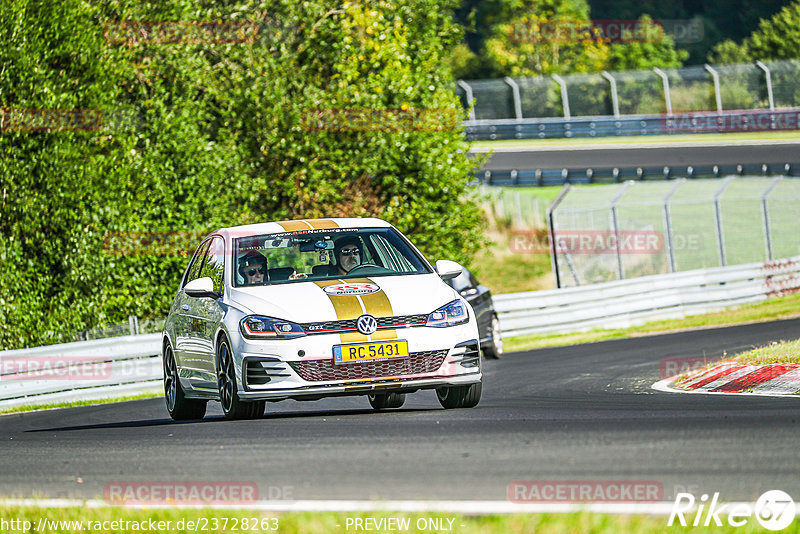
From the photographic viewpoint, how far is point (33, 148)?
71.7 ft

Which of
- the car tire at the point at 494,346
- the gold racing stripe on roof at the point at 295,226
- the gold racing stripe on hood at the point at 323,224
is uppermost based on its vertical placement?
the gold racing stripe on roof at the point at 295,226

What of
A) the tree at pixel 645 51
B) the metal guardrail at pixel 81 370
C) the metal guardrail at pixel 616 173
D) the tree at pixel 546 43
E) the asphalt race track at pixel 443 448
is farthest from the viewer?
the tree at pixel 645 51

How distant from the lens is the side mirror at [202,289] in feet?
34.2

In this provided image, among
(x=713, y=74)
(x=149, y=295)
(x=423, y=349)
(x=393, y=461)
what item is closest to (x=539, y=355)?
(x=149, y=295)

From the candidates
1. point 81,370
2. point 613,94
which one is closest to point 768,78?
A: point 613,94

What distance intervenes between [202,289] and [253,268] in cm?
44

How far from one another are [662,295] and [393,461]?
66.1ft

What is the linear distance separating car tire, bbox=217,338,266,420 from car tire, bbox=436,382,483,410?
1.50 metres

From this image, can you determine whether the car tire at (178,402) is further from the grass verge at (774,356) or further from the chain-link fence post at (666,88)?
the chain-link fence post at (666,88)

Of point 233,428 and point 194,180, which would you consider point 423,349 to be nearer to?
point 233,428

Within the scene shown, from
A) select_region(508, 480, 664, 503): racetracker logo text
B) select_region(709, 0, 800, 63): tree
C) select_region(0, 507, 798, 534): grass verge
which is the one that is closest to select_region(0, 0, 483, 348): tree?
select_region(0, 507, 798, 534): grass verge

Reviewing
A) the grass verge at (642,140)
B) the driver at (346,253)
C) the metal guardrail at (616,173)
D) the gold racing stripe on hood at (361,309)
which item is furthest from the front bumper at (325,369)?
the grass verge at (642,140)

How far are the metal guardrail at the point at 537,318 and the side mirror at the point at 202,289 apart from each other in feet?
21.8

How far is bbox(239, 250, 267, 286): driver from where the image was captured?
10445mm
